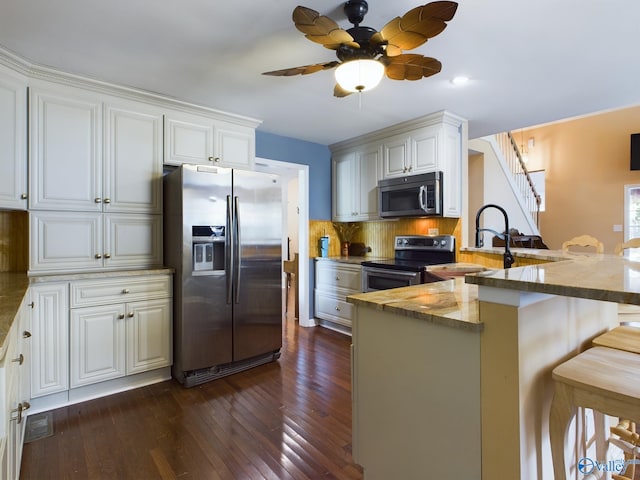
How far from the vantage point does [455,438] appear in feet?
3.74

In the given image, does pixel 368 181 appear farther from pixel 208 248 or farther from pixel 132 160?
pixel 132 160

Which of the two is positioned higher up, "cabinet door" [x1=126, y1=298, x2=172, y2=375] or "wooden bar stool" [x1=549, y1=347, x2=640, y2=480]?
"wooden bar stool" [x1=549, y1=347, x2=640, y2=480]

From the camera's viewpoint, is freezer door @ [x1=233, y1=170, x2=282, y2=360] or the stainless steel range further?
the stainless steel range

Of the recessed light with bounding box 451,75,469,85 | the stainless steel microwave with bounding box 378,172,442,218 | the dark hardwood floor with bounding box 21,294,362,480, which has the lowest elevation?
the dark hardwood floor with bounding box 21,294,362,480

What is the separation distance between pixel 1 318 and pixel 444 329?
62.0 inches

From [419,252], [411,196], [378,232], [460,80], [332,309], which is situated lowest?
Result: [332,309]

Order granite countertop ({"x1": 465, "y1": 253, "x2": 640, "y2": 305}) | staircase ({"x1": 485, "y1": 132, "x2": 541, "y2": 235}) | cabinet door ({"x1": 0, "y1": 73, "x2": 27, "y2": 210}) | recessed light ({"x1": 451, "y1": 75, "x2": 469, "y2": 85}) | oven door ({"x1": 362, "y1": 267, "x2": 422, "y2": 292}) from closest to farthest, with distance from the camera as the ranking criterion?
granite countertop ({"x1": 465, "y1": 253, "x2": 640, "y2": 305}) → cabinet door ({"x1": 0, "y1": 73, "x2": 27, "y2": 210}) → recessed light ({"x1": 451, "y1": 75, "x2": 469, "y2": 85}) → oven door ({"x1": 362, "y1": 267, "x2": 422, "y2": 292}) → staircase ({"x1": 485, "y1": 132, "x2": 541, "y2": 235})

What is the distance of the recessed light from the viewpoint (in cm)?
252

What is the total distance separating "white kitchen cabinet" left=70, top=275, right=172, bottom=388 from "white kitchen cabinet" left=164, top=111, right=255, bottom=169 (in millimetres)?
1127

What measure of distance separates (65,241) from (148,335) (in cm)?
93

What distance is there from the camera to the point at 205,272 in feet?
9.12

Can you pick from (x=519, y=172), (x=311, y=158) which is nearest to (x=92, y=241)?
(x=311, y=158)

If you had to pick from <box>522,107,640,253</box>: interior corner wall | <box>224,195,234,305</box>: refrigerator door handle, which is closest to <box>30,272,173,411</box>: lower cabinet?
<box>224,195,234,305</box>: refrigerator door handle

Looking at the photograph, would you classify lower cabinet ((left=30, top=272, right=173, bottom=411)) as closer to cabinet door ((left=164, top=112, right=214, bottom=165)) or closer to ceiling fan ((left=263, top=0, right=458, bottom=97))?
cabinet door ((left=164, top=112, right=214, bottom=165))
